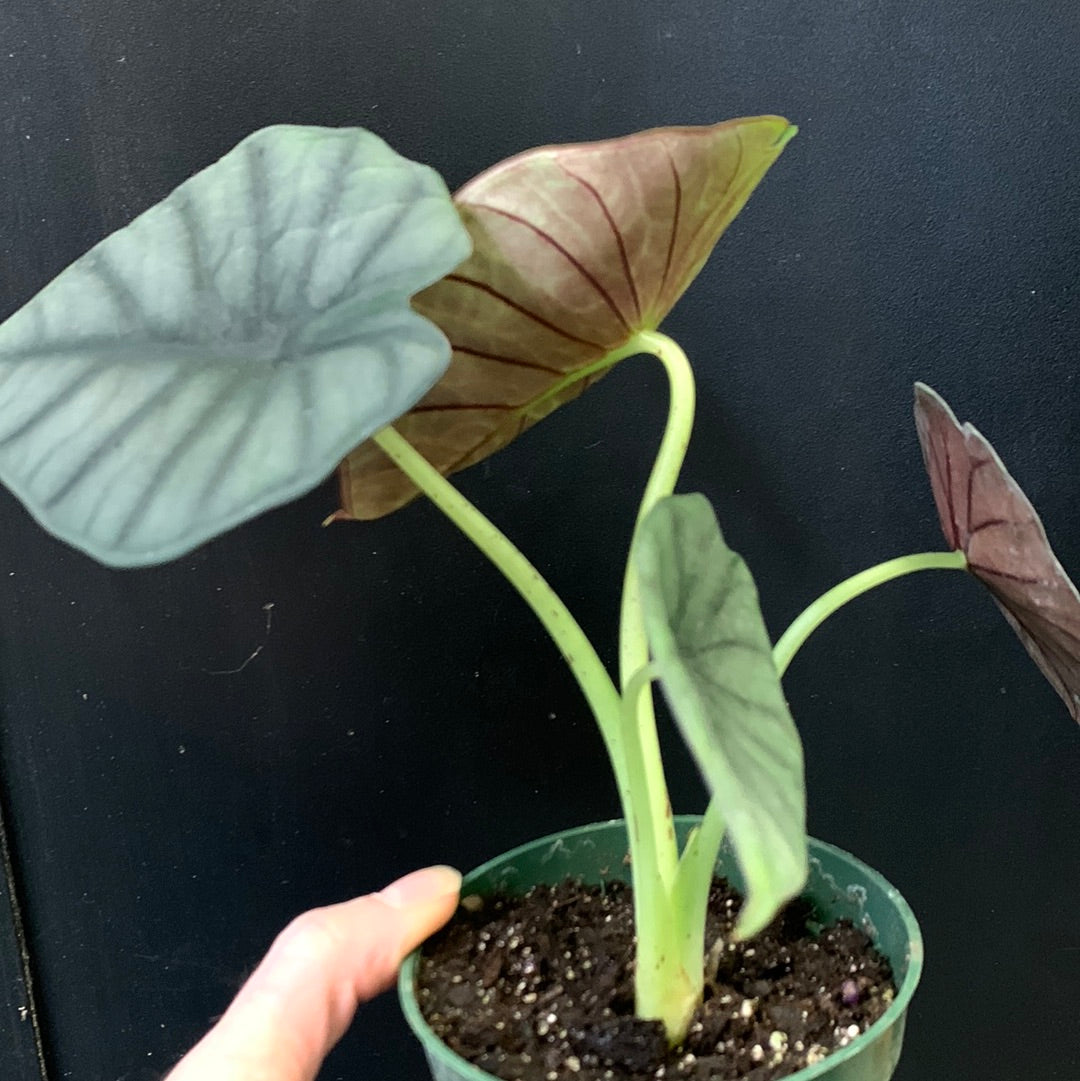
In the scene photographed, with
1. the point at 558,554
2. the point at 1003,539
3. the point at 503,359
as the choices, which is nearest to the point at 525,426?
the point at 503,359

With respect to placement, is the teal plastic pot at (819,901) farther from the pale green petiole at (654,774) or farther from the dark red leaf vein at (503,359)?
the dark red leaf vein at (503,359)

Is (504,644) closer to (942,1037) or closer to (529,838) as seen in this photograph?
(529,838)

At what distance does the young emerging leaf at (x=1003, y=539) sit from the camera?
51 centimetres

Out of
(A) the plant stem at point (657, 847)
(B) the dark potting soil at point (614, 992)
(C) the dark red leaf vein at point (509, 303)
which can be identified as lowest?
(B) the dark potting soil at point (614, 992)

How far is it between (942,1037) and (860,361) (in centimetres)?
73

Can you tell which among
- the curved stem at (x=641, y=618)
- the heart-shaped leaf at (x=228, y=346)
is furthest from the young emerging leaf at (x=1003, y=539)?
the heart-shaped leaf at (x=228, y=346)

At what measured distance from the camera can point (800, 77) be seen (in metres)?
0.79

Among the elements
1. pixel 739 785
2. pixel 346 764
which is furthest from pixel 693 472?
pixel 739 785

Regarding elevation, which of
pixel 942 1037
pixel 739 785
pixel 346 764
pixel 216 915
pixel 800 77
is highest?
pixel 800 77

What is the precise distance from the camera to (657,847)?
0.57 meters

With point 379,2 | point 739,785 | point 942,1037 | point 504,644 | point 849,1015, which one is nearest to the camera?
point 739,785

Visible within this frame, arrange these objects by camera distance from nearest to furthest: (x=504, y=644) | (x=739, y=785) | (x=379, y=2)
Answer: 1. (x=739, y=785)
2. (x=379, y=2)
3. (x=504, y=644)

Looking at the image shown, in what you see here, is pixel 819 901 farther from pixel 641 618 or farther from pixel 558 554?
pixel 558 554

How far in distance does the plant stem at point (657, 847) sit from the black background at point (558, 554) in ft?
0.98
